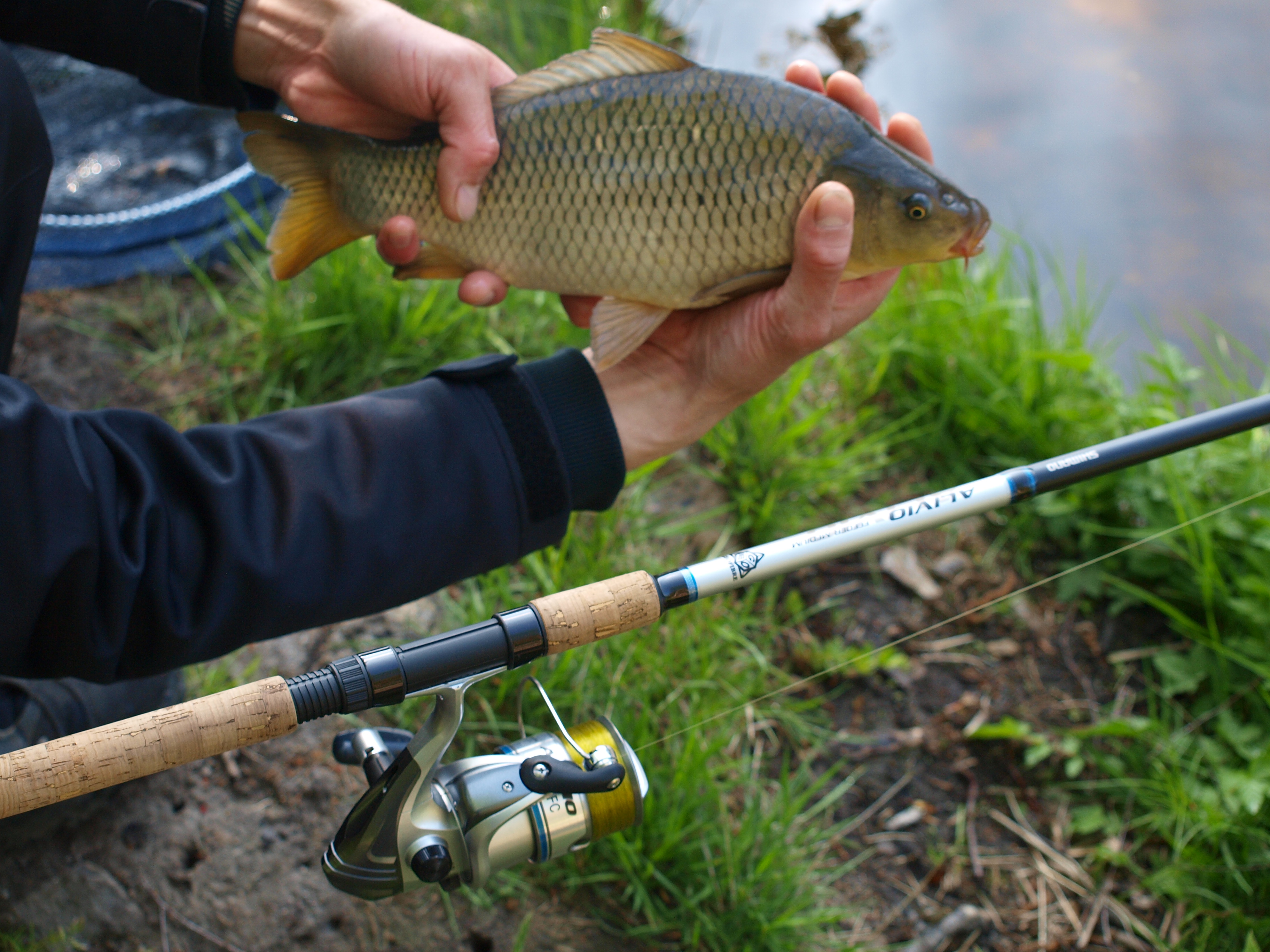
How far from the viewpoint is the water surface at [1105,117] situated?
4.17 metres

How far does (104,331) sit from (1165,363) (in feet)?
10.2

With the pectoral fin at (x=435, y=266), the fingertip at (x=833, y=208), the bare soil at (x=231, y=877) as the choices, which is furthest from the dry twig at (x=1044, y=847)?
the pectoral fin at (x=435, y=266)

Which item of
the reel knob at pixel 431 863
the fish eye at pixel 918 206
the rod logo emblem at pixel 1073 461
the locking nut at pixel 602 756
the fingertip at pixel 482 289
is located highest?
the fish eye at pixel 918 206

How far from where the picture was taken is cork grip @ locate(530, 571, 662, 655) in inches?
48.0

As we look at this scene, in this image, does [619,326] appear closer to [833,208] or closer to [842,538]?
[833,208]

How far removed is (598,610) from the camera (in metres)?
1.27

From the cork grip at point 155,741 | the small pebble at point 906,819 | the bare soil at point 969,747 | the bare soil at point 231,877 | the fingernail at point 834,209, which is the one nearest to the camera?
the cork grip at point 155,741

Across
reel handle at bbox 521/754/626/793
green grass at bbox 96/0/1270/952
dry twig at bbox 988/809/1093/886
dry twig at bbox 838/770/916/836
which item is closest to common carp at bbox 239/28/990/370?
green grass at bbox 96/0/1270/952

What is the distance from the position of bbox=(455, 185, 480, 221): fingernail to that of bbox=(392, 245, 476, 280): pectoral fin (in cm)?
11

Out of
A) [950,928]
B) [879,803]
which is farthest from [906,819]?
[950,928]

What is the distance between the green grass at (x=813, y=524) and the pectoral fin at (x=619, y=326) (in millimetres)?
566

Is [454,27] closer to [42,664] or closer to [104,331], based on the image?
[104,331]

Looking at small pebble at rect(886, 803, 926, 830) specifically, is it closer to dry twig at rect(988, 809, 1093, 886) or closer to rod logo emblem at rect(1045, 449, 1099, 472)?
dry twig at rect(988, 809, 1093, 886)

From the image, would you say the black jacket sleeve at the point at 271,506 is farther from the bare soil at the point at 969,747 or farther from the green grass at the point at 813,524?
the bare soil at the point at 969,747
